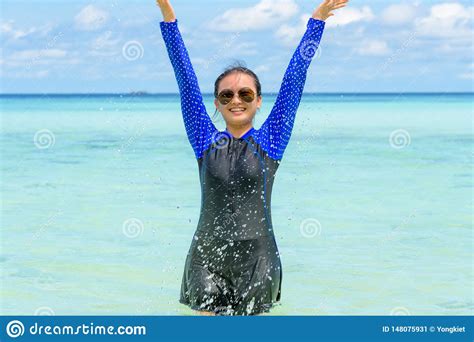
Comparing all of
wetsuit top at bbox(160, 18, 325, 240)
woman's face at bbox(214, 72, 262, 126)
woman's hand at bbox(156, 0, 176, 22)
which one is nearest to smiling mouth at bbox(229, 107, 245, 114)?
woman's face at bbox(214, 72, 262, 126)

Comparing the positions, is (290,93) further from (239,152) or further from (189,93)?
(189,93)

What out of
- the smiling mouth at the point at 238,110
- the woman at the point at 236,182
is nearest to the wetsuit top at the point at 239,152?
the woman at the point at 236,182

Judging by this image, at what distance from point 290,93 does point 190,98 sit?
47cm

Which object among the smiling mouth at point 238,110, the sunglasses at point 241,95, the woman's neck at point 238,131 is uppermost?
the sunglasses at point 241,95

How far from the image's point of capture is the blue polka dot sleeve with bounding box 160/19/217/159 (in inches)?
163

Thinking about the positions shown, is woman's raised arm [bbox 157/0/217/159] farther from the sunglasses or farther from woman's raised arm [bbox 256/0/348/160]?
woman's raised arm [bbox 256/0/348/160]

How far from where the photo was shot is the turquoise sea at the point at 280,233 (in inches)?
232

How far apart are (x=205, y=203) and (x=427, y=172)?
9695 mm

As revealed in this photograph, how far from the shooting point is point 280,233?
7984 millimetres

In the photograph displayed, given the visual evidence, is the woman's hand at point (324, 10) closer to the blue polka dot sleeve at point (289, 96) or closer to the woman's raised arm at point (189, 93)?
the blue polka dot sleeve at point (289, 96)

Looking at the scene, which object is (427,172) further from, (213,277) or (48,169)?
(213,277)

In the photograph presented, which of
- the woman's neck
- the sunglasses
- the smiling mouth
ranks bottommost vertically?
the woman's neck

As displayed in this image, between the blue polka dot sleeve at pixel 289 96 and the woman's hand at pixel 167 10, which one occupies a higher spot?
the woman's hand at pixel 167 10

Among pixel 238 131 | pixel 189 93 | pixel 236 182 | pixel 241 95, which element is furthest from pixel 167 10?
pixel 236 182
